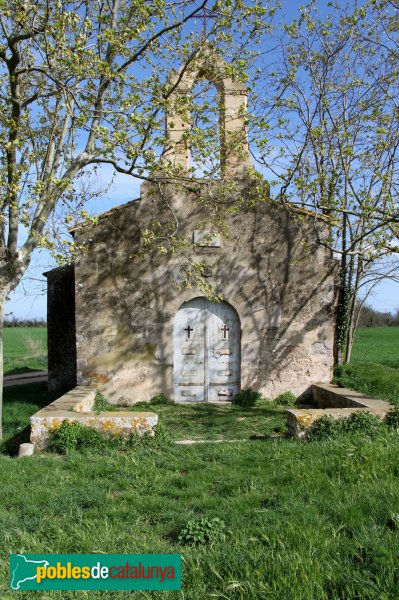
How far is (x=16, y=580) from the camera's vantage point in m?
3.16

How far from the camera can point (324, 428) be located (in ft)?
21.0

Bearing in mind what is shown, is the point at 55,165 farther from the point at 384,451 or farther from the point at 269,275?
the point at 384,451

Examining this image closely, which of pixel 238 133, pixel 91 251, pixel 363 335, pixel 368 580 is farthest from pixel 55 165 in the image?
pixel 363 335

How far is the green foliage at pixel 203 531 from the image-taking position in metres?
3.55

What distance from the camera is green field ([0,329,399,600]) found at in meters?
2.98

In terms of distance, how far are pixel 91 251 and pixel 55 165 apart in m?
2.06

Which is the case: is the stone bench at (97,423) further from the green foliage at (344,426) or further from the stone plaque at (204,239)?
the stone plaque at (204,239)

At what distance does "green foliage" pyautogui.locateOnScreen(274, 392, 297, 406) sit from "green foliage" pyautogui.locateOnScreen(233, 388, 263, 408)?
385 millimetres

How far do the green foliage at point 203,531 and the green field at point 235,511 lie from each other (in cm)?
5

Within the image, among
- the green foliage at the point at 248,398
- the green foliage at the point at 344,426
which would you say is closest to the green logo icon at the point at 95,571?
the green foliage at the point at 344,426

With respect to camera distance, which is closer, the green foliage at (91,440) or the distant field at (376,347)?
the green foliage at (91,440)

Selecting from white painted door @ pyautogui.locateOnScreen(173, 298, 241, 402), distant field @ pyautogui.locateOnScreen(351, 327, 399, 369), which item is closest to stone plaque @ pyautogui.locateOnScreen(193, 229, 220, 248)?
white painted door @ pyautogui.locateOnScreen(173, 298, 241, 402)

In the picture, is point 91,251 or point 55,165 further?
point 91,251

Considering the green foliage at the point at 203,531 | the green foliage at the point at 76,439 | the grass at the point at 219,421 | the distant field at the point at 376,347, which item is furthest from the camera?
the distant field at the point at 376,347
